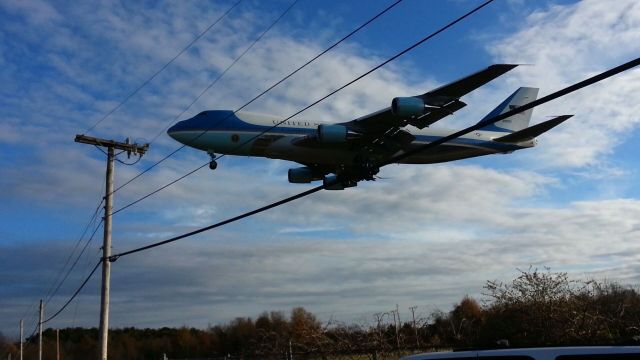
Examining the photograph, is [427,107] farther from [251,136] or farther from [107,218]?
[107,218]

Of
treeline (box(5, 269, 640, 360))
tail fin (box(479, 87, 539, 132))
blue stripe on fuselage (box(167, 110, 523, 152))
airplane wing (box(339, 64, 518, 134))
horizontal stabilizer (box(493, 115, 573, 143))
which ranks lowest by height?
treeline (box(5, 269, 640, 360))

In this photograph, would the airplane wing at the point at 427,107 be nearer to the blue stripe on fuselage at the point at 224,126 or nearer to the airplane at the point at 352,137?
the airplane at the point at 352,137

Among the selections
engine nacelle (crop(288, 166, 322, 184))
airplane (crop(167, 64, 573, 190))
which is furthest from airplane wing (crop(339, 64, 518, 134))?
engine nacelle (crop(288, 166, 322, 184))

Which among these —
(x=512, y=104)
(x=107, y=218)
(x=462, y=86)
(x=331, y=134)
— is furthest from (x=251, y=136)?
(x=512, y=104)

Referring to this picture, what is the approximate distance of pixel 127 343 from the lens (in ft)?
260

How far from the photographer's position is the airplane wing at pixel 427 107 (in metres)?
17.6

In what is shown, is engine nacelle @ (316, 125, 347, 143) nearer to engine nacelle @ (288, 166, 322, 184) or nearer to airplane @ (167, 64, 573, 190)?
airplane @ (167, 64, 573, 190)

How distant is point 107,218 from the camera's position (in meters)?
24.4

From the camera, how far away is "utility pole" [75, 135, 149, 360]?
75.6 feet

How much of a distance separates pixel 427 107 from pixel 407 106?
3.39 ft

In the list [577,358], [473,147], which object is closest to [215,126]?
[473,147]

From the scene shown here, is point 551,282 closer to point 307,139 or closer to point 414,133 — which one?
point 414,133

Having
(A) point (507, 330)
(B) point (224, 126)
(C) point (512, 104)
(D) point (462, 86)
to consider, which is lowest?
(A) point (507, 330)

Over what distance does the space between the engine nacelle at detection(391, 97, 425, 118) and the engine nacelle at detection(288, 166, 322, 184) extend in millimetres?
6801
